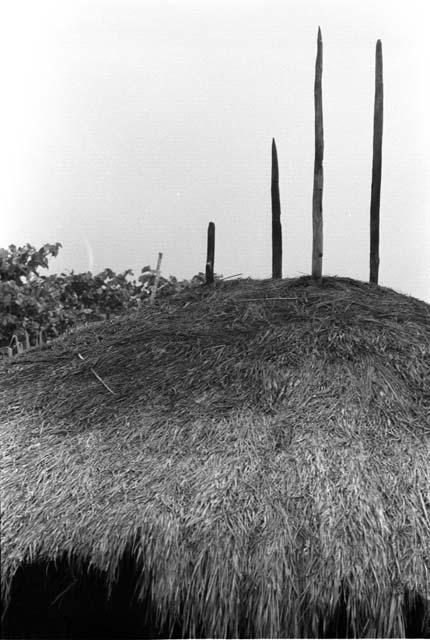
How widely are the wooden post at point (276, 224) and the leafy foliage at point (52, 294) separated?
722 cm

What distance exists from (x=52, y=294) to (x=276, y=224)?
28.3 feet

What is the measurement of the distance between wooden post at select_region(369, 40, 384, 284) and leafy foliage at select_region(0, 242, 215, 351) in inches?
296

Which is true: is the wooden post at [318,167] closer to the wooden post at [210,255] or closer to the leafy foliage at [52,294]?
the wooden post at [210,255]

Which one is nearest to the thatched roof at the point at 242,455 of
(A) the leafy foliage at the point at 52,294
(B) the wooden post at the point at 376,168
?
(B) the wooden post at the point at 376,168

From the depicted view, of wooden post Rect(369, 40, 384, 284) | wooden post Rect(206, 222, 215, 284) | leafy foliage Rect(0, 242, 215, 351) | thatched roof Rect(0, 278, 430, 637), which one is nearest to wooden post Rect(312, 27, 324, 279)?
thatched roof Rect(0, 278, 430, 637)

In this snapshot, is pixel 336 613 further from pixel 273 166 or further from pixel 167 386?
pixel 273 166

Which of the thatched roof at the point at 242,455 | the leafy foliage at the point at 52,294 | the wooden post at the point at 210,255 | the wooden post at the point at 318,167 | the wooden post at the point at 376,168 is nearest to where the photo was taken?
the thatched roof at the point at 242,455

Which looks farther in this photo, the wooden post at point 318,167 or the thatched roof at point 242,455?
the wooden post at point 318,167

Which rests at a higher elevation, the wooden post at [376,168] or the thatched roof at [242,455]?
the wooden post at [376,168]

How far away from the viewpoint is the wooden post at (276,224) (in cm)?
866

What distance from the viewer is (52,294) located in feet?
54.3

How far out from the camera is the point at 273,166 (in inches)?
342

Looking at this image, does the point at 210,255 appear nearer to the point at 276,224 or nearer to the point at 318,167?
the point at 276,224

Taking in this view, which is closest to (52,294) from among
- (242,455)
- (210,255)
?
(210,255)
